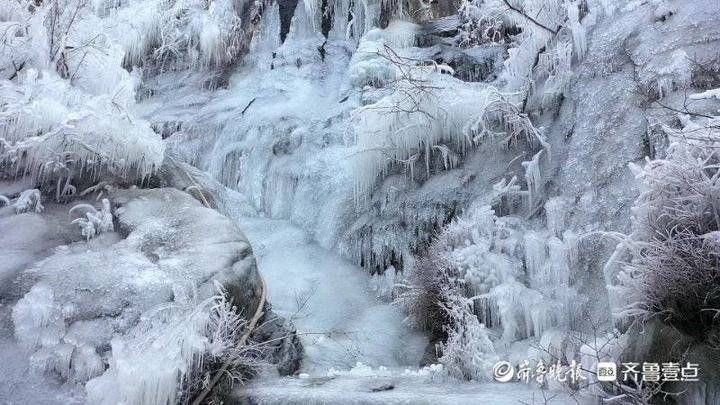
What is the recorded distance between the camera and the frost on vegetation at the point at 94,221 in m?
5.21

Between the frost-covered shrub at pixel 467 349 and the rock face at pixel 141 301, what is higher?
the rock face at pixel 141 301

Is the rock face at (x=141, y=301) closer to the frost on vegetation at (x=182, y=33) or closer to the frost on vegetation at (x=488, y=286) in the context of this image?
the frost on vegetation at (x=488, y=286)

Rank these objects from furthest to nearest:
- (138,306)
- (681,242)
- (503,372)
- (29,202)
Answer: (29,202), (138,306), (503,372), (681,242)

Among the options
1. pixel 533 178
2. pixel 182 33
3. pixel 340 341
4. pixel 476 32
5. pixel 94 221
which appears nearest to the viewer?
pixel 94 221

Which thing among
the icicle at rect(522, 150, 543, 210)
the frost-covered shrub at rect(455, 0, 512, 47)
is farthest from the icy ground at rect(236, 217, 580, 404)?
the frost-covered shrub at rect(455, 0, 512, 47)

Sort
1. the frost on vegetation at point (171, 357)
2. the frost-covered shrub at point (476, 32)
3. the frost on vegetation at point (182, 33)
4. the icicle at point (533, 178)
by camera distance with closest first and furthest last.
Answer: the frost on vegetation at point (171, 357) < the icicle at point (533, 178) < the frost-covered shrub at point (476, 32) < the frost on vegetation at point (182, 33)

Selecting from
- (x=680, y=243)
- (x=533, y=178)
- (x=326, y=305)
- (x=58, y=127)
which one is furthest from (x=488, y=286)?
(x=58, y=127)

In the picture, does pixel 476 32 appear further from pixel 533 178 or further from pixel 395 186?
pixel 533 178

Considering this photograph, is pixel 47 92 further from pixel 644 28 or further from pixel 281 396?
pixel 644 28

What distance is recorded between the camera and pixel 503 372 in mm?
4023

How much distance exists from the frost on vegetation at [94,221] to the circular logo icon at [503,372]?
3493 mm

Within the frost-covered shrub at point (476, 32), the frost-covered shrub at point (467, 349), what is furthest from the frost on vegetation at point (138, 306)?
the frost-covered shrub at point (476, 32)

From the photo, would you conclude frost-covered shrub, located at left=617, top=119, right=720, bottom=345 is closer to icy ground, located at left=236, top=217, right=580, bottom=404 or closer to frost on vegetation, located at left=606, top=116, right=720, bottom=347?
frost on vegetation, located at left=606, top=116, right=720, bottom=347

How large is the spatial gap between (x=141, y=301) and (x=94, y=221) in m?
1.28
